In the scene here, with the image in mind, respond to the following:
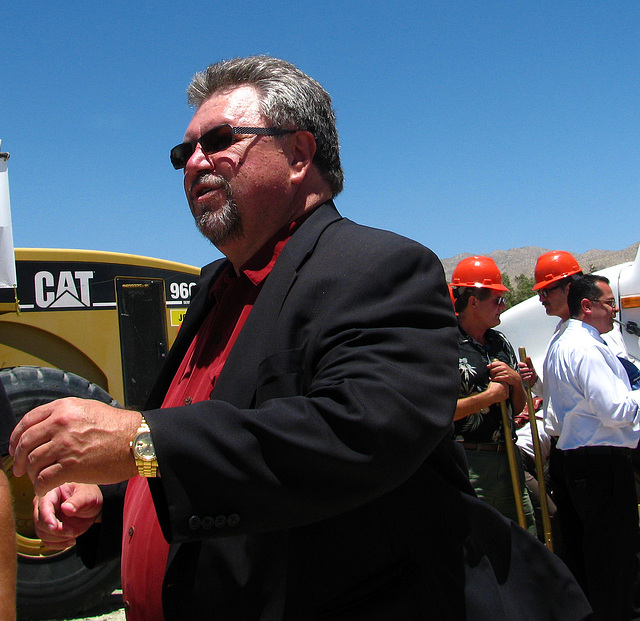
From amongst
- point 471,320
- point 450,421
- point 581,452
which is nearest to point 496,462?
point 581,452

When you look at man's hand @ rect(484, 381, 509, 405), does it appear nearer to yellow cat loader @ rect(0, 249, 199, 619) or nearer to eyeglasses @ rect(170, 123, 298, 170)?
eyeglasses @ rect(170, 123, 298, 170)

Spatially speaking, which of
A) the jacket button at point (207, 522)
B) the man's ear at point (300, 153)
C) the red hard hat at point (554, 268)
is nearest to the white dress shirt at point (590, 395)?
the red hard hat at point (554, 268)

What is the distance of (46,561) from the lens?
4.58 m

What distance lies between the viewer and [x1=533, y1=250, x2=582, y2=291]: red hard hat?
5.26 m

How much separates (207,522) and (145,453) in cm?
17

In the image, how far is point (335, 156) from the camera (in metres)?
2.03

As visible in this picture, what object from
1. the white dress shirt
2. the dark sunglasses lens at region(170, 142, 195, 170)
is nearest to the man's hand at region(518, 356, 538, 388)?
the white dress shirt

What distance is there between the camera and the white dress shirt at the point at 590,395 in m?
3.73

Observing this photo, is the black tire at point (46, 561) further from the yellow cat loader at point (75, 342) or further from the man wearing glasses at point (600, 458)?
the man wearing glasses at point (600, 458)

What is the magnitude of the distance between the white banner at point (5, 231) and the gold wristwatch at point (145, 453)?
353cm

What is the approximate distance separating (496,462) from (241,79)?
9.27ft

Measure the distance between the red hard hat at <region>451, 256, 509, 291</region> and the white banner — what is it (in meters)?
2.98

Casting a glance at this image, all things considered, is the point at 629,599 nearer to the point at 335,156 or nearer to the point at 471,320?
the point at 471,320

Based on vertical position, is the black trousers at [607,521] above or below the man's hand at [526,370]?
below
